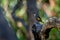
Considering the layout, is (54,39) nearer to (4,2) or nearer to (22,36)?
(22,36)

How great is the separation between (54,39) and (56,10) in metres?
0.33

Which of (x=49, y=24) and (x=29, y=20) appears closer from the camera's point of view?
(x=49, y=24)

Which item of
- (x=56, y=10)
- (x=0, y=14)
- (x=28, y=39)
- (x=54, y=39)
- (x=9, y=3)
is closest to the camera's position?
(x=0, y=14)

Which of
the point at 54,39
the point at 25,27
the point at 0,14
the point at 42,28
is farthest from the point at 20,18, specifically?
the point at 42,28

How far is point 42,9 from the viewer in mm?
1763

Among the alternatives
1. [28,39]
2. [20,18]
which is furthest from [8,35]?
[20,18]

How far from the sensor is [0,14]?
1.10m

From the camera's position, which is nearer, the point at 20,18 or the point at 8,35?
the point at 8,35

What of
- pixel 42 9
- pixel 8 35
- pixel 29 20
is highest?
pixel 42 9

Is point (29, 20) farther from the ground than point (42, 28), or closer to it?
farther from the ground

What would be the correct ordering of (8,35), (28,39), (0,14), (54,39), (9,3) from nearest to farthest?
(8,35) → (0,14) → (28,39) → (54,39) → (9,3)

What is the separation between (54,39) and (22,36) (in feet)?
0.74

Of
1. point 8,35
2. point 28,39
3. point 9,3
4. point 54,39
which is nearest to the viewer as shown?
point 8,35

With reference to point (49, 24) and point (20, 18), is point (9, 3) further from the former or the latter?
point (49, 24)
